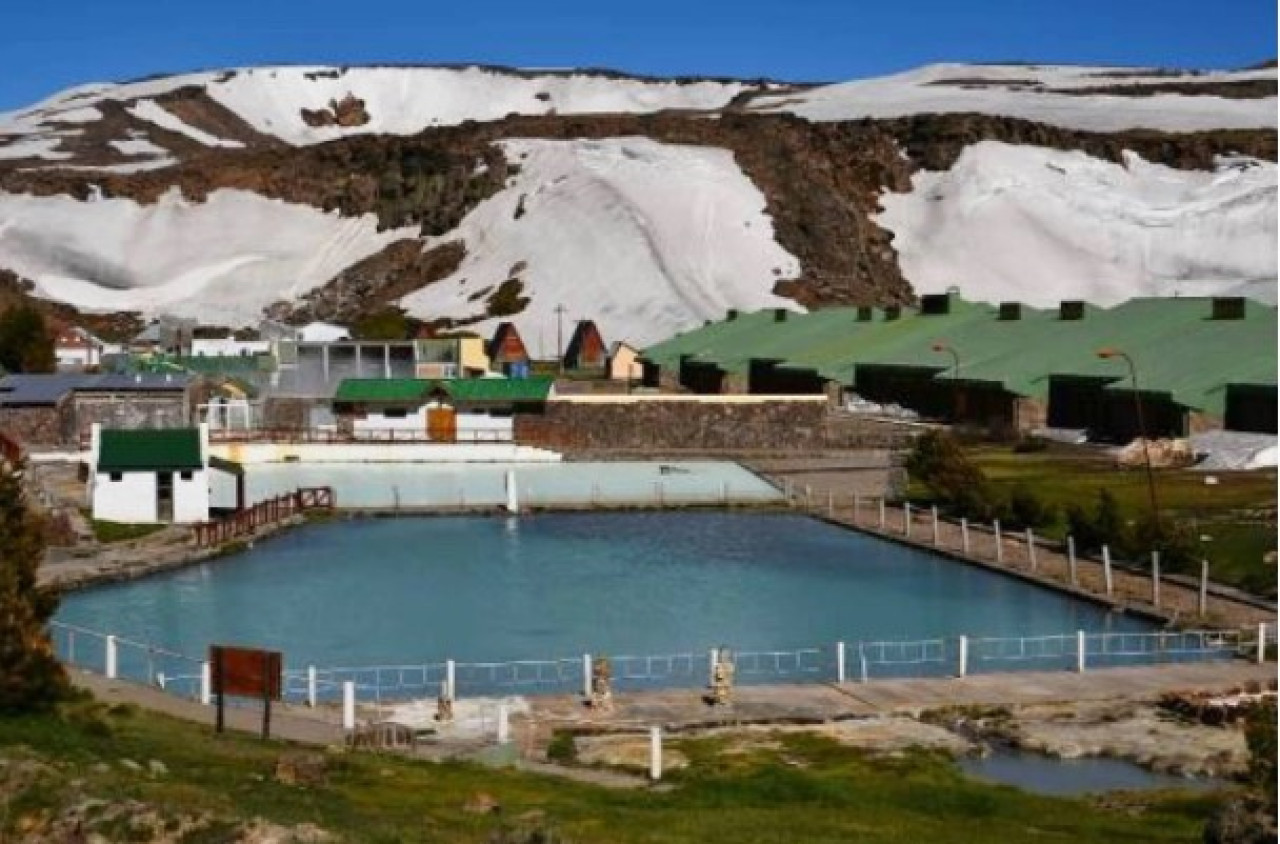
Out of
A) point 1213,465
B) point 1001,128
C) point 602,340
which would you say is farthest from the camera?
point 1001,128

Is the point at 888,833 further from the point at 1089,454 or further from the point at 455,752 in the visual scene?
the point at 1089,454

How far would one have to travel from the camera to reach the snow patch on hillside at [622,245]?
329ft

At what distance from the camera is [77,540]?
1403 inches

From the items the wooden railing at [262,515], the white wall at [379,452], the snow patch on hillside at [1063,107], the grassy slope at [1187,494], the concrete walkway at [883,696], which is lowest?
the concrete walkway at [883,696]

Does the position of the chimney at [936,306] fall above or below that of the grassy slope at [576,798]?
above

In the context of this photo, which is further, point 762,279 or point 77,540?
point 762,279

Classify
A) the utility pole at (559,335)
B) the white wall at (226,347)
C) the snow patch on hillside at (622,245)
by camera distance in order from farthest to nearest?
1. the snow patch on hillside at (622,245)
2. the utility pole at (559,335)
3. the white wall at (226,347)

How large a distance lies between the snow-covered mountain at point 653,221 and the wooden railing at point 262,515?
177ft

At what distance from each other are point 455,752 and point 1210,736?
7.49 metres

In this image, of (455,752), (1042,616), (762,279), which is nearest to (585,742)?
(455,752)

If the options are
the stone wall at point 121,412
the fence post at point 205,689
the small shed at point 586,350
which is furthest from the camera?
the small shed at point 586,350

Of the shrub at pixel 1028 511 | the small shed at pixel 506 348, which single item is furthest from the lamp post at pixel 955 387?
the small shed at pixel 506 348

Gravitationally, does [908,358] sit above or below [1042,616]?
above

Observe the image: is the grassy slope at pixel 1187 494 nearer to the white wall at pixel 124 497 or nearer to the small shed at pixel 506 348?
the white wall at pixel 124 497
